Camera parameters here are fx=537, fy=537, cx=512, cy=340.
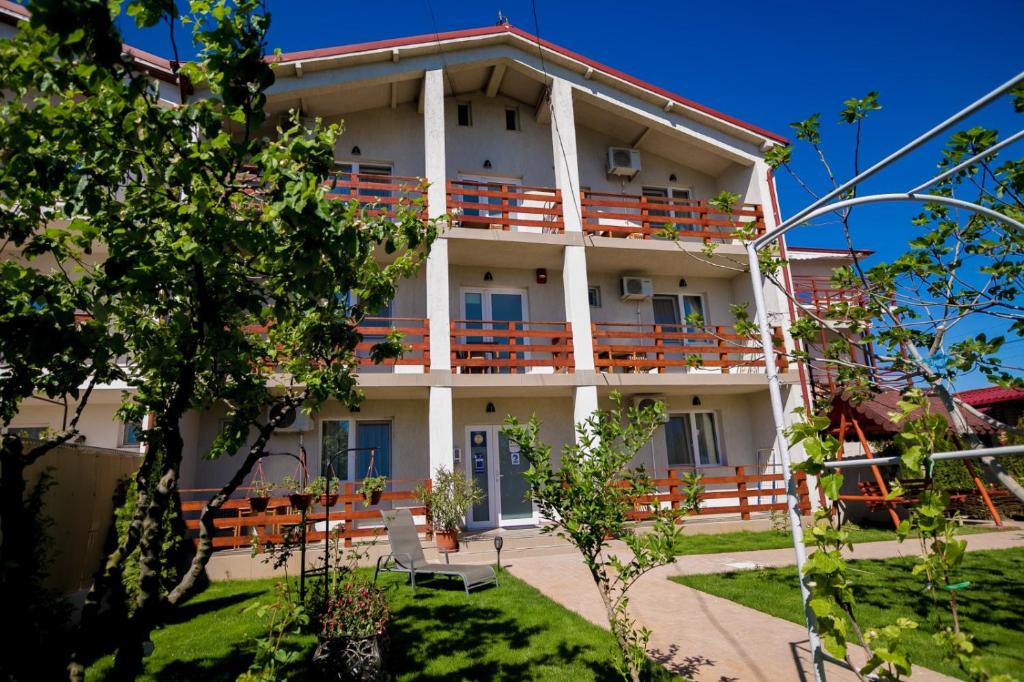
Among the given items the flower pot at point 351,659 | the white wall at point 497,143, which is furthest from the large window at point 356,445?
the flower pot at point 351,659

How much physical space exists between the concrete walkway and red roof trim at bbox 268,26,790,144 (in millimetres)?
11270

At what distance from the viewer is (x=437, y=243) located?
12070 mm

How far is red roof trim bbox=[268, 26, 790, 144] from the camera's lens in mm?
12172

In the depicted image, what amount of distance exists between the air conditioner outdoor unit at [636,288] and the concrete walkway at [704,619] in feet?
22.6

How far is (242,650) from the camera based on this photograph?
5.46 meters

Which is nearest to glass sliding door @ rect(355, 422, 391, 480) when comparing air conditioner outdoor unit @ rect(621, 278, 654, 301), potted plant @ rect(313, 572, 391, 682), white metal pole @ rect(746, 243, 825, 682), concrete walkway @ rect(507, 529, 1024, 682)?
concrete walkway @ rect(507, 529, 1024, 682)

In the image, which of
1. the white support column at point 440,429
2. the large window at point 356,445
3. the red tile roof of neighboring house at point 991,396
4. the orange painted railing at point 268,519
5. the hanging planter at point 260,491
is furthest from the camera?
the red tile roof of neighboring house at point 991,396

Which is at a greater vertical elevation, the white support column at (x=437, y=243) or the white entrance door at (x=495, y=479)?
the white support column at (x=437, y=243)

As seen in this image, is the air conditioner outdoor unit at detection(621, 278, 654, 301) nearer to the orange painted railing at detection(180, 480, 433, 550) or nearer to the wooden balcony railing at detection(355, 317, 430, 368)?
the wooden balcony railing at detection(355, 317, 430, 368)

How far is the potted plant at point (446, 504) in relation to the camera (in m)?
10.1

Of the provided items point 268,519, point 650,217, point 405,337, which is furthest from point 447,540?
point 650,217

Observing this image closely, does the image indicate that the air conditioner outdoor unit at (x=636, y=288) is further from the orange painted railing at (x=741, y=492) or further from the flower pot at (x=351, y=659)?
the flower pot at (x=351, y=659)

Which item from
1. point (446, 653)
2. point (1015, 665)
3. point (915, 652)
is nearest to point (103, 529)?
point (446, 653)

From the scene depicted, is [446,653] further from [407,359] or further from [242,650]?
[407,359]
